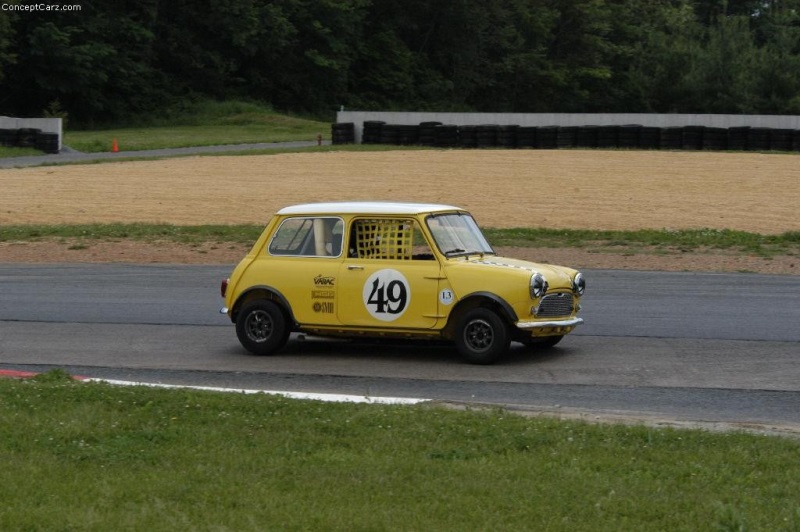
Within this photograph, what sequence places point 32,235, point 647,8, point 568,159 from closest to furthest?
1. point 32,235
2. point 568,159
3. point 647,8

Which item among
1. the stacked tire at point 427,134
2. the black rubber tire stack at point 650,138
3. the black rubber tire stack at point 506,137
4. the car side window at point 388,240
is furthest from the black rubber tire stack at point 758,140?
the car side window at point 388,240

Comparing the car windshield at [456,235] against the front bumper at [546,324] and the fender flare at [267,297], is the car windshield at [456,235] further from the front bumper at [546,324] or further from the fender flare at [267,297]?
the fender flare at [267,297]

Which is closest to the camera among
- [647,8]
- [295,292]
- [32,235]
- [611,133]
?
[295,292]

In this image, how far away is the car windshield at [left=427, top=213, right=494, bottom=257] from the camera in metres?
11.1

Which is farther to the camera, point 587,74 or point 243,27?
point 587,74

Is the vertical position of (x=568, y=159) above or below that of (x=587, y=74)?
below

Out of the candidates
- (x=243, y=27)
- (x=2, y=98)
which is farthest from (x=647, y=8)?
(x=2, y=98)

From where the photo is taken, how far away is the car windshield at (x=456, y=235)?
11.1 meters

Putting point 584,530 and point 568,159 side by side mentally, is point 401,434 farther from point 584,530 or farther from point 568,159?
point 568,159

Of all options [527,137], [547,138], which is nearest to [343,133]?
[527,137]

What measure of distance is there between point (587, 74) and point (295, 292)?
78126 mm

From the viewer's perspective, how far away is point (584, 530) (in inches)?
209

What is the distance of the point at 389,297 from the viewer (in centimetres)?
1091

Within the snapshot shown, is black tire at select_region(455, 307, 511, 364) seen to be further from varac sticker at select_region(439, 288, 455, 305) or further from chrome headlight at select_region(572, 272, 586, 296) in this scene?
chrome headlight at select_region(572, 272, 586, 296)
